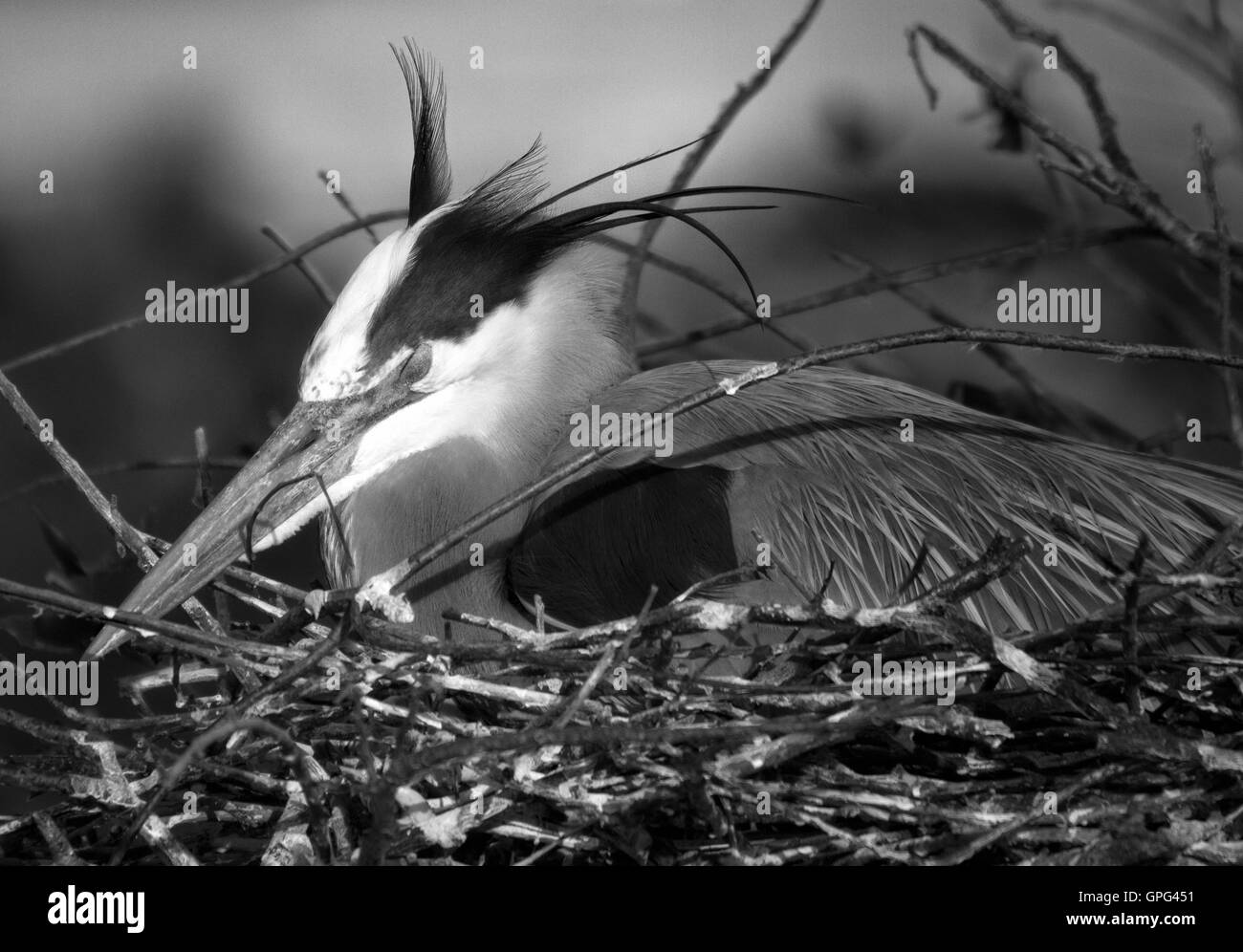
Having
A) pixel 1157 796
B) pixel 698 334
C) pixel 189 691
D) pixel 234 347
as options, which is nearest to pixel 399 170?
pixel 234 347

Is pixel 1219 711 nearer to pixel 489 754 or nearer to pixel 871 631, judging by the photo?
pixel 871 631

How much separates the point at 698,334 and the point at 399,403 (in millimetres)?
566

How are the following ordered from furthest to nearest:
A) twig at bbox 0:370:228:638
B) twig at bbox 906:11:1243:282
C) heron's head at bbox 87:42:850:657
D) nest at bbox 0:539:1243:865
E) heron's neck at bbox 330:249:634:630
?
heron's neck at bbox 330:249:634:630 < heron's head at bbox 87:42:850:657 < twig at bbox 906:11:1243:282 < twig at bbox 0:370:228:638 < nest at bbox 0:539:1243:865

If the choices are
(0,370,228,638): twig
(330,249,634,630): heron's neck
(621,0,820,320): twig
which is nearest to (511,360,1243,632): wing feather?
(330,249,634,630): heron's neck

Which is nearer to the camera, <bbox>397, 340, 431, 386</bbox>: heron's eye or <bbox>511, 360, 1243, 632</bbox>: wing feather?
<bbox>511, 360, 1243, 632</bbox>: wing feather

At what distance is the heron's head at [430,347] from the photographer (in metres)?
2.05

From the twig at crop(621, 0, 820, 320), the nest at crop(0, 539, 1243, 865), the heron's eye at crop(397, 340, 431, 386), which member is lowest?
the nest at crop(0, 539, 1243, 865)

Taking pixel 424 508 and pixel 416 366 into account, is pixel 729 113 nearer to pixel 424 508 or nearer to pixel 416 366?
pixel 416 366

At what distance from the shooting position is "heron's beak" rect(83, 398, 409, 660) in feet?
6.44

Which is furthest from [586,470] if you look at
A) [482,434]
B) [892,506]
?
[892,506]

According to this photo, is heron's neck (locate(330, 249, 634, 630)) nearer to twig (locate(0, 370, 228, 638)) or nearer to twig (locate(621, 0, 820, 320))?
twig (locate(621, 0, 820, 320))

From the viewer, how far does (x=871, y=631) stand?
1.54 meters

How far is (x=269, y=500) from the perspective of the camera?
78.5 inches

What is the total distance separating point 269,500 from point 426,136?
738mm
